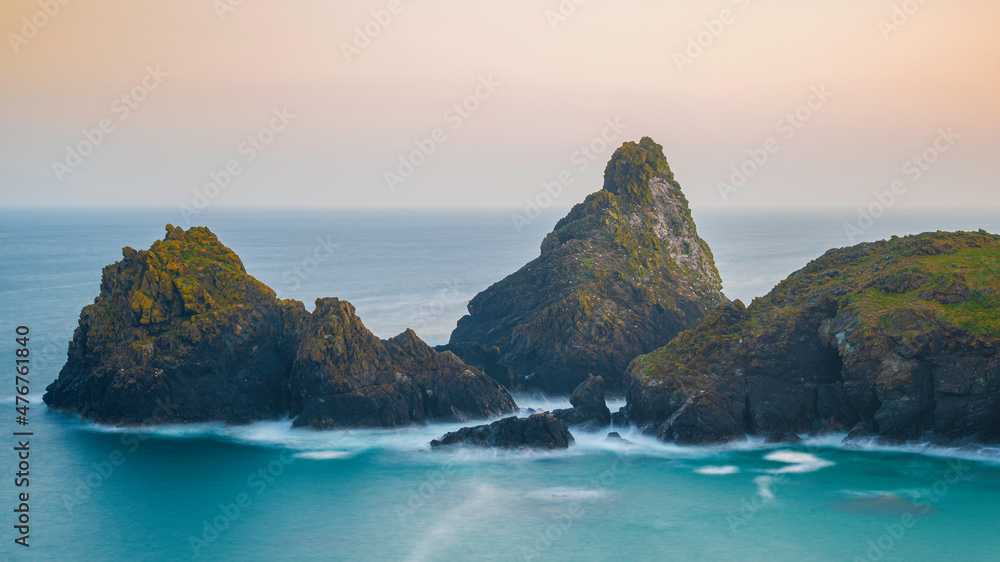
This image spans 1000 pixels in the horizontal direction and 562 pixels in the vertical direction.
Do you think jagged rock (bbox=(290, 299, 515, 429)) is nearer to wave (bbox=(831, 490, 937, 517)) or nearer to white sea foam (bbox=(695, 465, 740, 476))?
white sea foam (bbox=(695, 465, 740, 476))

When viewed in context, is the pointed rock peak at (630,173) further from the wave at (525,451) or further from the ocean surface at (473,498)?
the wave at (525,451)

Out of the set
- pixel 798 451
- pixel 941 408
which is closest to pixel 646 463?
pixel 798 451

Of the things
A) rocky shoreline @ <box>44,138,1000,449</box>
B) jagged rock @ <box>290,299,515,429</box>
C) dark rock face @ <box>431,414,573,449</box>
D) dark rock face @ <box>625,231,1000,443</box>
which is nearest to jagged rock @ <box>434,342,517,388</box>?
rocky shoreline @ <box>44,138,1000,449</box>

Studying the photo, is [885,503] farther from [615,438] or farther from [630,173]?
[630,173]

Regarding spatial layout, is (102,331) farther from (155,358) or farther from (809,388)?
(809,388)

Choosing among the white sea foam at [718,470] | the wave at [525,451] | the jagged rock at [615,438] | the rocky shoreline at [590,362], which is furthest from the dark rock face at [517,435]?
the white sea foam at [718,470]

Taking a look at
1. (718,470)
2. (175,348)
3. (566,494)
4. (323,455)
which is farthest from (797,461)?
(175,348)
